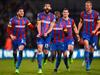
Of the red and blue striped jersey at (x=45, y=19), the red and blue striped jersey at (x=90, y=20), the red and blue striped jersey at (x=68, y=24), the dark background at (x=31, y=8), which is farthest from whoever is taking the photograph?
the dark background at (x=31, y=8)

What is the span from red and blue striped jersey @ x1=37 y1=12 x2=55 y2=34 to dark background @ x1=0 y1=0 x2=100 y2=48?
11.5m

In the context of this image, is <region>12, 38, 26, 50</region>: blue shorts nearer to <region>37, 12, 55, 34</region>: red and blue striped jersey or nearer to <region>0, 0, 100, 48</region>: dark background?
<region>37, 12, 55, 34</region>: red and blue striped jersey

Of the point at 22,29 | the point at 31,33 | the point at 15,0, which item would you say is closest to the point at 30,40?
the point at 31,33

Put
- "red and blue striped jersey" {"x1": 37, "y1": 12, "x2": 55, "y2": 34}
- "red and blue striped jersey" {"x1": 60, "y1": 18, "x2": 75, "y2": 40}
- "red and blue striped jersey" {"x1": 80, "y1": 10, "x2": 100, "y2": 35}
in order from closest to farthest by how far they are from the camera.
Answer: "red and blue striped jersey" {"x1": 37, "y1": 12, "x2": 55, "y2": 34}, "red and blue striped jersey" {"x1": 80, "y1": 10, "x2": 100, "y2": 35}, "red and blue striped jersey" {"x1": 60, "y1": 18, "x2": 75, "y2": 40}

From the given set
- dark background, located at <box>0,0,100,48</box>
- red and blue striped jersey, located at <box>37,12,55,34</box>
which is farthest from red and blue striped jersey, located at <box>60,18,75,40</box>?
dark background, located at <box>0,0,100,48</box>

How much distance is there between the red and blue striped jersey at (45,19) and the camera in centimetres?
1828

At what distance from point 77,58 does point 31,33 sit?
10.4 ft

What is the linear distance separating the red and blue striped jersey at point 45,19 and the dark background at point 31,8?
11511 millimetres

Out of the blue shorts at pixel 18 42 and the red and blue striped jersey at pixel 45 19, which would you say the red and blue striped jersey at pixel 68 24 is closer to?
the red and blue striped jersey at pixel 45 19

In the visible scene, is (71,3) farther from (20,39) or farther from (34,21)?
(20,39)

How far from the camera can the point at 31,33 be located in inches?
1194

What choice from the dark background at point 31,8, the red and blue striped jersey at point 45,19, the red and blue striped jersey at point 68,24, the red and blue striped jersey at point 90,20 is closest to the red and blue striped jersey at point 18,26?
the red and blue striped jersey at point 45,19

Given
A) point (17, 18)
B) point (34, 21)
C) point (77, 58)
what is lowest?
point (77, 58)

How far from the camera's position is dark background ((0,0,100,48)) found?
30.3 m
